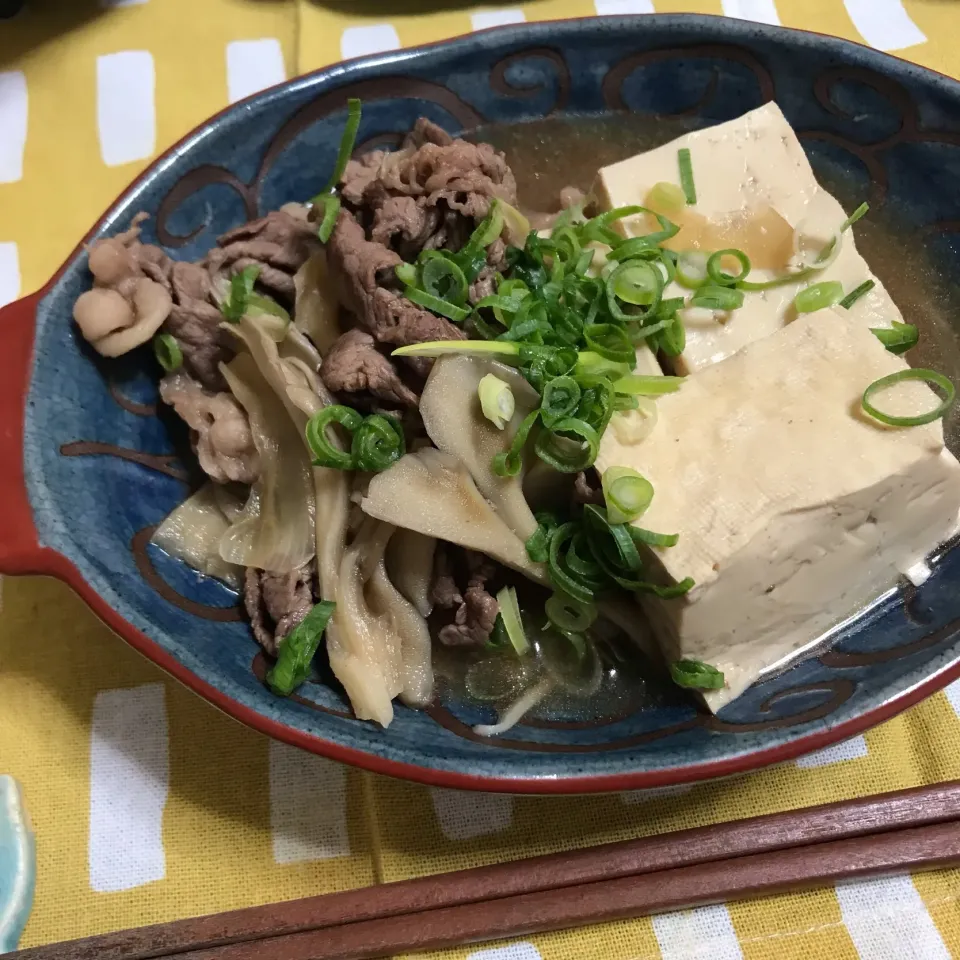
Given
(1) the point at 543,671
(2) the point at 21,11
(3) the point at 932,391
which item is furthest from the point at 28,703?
(2) the point at 21,11

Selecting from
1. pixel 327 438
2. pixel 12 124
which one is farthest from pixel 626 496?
pixel 12 124

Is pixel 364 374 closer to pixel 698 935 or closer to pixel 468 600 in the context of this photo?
pixel 468 600

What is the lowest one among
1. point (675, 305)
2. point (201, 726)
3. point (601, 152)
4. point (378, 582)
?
point (201, 726)

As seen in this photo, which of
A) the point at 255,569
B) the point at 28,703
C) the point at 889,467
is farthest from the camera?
the point at 28,703

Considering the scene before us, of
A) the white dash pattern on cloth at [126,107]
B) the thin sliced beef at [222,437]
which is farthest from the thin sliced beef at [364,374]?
the white dash pattern on cloth at [126,107]

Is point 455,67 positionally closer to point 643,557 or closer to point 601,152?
point 601,152

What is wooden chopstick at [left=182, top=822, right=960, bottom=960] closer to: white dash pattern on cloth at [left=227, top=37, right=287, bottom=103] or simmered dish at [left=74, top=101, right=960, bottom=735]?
simmered dish at [left=74, top=101, right=960, bottom=735]

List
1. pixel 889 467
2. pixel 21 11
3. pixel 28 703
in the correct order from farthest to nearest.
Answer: pixel 21 11 < pixel 28 703 < pixel 889 467
